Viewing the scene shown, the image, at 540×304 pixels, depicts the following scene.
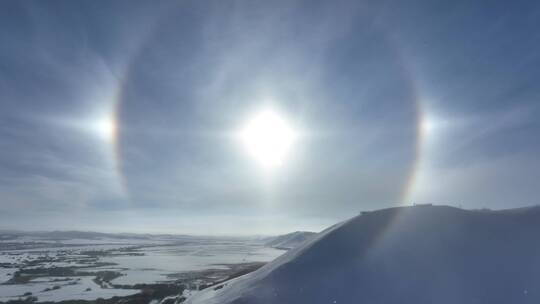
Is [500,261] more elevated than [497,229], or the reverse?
[497,229]

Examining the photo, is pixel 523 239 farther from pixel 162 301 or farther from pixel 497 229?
pixel 162 301

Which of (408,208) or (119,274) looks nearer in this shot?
→ (408,208)

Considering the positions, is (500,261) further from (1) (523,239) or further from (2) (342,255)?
(2) (342,255)

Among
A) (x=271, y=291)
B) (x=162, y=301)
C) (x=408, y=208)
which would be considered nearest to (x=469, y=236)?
(x=408, y=208)

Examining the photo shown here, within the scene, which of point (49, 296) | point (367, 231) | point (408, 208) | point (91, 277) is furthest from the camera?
point (91, 277)

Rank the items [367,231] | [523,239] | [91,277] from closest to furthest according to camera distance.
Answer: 1. [523,239]
2. [367,231]
3. [91,277]

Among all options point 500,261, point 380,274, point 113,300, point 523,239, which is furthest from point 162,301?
point 523,239

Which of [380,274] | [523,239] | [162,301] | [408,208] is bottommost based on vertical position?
[162,301]
